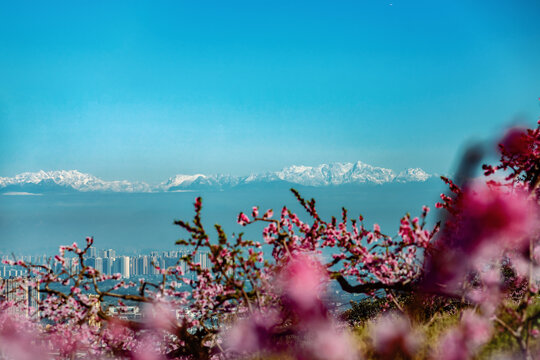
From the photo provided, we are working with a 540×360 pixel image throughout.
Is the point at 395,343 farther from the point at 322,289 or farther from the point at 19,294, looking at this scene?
the point at 19,294

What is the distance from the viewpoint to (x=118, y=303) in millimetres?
7613

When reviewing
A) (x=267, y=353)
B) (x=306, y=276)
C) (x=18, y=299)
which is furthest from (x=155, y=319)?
(x=18, y=299)

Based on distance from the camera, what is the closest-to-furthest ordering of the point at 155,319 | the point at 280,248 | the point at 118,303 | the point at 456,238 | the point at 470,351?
the point at 470,351 → the point at 456,238 → the point at 155,319 → the point at 280,248 → the point at 118,303

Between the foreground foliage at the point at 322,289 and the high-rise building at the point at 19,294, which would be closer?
the foreground foliage at the point at 322,289

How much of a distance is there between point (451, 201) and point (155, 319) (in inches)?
188

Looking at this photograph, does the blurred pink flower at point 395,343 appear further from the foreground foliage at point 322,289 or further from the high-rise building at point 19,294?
the high-rise building at point 19,294

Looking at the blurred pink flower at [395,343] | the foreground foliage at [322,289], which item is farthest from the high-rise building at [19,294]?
the blurred pink flower at [395,343]

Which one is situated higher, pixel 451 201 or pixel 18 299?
pixel 451 201

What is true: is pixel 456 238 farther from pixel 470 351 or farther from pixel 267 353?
pixel 267 353

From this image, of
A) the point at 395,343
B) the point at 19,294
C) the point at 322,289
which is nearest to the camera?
the point at 395,343

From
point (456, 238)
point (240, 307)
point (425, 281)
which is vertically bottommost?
point (240, 307)

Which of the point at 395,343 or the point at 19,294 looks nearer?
the point at 395,343

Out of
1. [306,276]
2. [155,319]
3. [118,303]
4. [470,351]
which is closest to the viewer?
[470,351]

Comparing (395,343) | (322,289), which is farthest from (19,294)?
(395,343)
